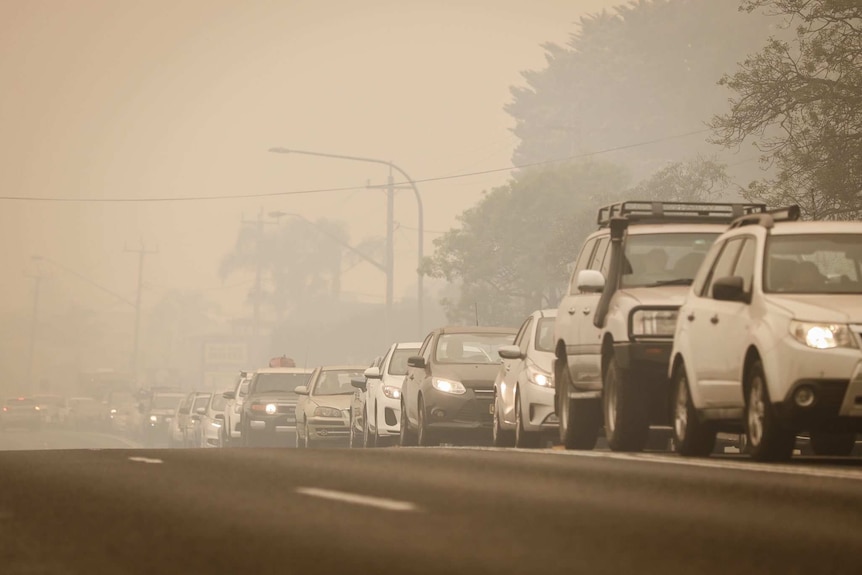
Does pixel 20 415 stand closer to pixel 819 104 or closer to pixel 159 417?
pixel 159 417

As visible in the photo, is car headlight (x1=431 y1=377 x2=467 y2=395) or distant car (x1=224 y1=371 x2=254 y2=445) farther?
distant car (x1=224 y1=371 x2=254 y2=445)

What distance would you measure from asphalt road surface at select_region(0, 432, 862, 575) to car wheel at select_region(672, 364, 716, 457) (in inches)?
68.3

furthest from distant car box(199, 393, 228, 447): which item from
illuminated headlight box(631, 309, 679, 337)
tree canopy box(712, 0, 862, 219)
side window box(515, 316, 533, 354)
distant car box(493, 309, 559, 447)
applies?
illuminated headlight box(631, 309, 679, 337)

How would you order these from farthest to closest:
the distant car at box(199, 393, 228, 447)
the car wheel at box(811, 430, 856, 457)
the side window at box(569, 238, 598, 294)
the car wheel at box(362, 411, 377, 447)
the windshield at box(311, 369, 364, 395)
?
the distant car at box(199, 393, 228, 447), the windshield at box(311, 369, 364, 395), the car wheel at box(362, 411, 377, 447), the side window at box(569, 238, 598, 294), the car wheel at box(811, 430, 856, 457)

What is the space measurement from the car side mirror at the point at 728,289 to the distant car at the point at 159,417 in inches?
2414

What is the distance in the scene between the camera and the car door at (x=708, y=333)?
14914mm

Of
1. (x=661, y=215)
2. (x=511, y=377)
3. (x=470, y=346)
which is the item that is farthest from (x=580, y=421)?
(x=470, y=346)

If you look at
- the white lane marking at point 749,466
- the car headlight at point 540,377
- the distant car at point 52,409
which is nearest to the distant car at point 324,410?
the car headlight at point 540,377

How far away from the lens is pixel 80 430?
11481 cm

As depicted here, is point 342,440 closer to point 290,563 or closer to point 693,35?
point 290,563

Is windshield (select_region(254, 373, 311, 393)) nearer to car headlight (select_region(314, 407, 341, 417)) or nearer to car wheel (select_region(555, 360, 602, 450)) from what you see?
car headlight (select_region(314, 407, 341, 417))

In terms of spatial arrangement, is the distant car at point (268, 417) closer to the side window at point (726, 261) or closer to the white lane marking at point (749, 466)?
the white lane marking at point (749, 466)

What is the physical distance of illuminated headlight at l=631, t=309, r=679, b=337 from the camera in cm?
1688

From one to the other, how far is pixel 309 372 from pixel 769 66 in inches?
579
